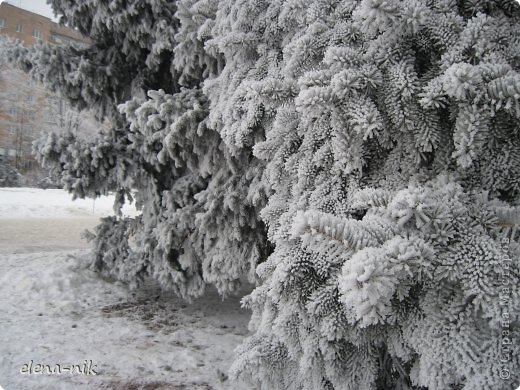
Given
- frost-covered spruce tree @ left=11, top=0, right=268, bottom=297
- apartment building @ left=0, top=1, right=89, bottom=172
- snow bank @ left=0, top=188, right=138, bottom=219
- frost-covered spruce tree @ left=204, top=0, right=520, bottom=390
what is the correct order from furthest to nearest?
apartment building @ left=0, top=1, right=89, bottom=172
snow bank @ left=0, top=188, right=138, bottom=219
frost-covered spruce tree @ left=11, top=0, right=268, bottom=297
frost-covered spruce tree @ left=204, top=0, right=520, bottom=390

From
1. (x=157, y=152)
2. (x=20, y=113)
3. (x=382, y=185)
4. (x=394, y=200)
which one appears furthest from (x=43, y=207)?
(x=394, y=200)

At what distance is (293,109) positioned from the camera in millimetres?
1858

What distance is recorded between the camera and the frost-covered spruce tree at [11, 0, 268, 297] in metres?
3.04

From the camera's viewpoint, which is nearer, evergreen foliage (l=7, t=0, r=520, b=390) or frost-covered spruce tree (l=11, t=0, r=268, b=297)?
evergreen foliage (l=7, t=0, r=520, b=390)

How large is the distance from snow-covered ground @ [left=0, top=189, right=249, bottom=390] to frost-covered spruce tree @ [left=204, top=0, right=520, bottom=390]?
3.87ft

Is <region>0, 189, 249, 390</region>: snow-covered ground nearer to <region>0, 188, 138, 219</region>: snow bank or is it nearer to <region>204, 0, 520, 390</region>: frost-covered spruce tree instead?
<region>204, 0, 520, 390</region>: frost-covered spruce tree

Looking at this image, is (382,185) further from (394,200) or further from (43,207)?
(43,207)

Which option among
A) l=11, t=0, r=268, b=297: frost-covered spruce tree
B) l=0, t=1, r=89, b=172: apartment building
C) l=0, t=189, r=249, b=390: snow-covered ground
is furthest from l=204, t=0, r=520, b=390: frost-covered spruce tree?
l=0, t=1, r=89, b=172: apartment building

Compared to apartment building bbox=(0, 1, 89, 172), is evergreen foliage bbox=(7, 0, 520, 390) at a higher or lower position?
lower

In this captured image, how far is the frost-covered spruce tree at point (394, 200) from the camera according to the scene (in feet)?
3.67

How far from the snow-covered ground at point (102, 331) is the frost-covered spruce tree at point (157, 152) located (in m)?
0.39

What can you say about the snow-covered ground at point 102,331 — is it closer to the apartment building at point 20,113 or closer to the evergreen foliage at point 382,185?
the evergreen foliage at point 382,185

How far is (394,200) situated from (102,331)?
3.14m

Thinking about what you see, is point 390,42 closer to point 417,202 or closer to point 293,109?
point 293,109
